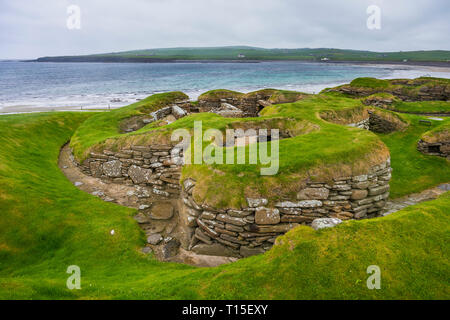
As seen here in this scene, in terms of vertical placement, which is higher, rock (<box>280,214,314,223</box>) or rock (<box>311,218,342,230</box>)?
rock (<box>311,218,342,230</box>)

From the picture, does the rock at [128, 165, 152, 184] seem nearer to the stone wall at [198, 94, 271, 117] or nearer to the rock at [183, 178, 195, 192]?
the rock at [183, 178, 195, 192]

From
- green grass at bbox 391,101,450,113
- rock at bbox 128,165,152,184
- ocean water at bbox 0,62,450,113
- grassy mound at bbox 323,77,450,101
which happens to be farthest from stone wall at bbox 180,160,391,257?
ocean water at bbox 0,62,450,113

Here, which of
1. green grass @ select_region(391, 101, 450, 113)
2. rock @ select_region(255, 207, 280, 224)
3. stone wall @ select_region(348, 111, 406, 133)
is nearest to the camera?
rock @ select_region(255, 207, 280, 224)

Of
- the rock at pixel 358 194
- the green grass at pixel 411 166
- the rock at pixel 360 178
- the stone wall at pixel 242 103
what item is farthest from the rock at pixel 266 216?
the stone wall at pixel 242 103

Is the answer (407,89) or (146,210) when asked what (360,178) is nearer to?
(146,210)

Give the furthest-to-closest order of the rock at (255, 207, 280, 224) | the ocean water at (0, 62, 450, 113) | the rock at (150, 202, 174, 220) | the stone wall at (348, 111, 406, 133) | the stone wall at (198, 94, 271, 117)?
the ocean water at (0, 62, 450, 113) < the stone wall at (198, 94, 271, 117) < the stone wall at (348, 111, 406, 133) < the rock at (150, 202, 174, 220) < the rock at (255, 207, 280, 224)

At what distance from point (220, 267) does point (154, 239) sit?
171 inches

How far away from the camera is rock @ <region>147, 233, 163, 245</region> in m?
9.00

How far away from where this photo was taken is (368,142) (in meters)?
9.70

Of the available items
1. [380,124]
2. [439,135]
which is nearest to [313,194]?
[439,135]
